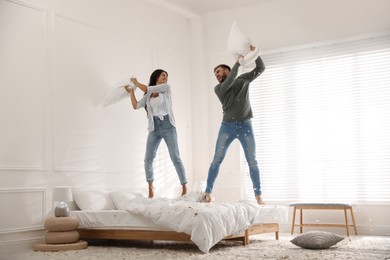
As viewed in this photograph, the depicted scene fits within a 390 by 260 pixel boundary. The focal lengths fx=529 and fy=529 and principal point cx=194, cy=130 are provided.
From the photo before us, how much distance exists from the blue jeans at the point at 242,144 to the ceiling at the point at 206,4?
8.06 ft

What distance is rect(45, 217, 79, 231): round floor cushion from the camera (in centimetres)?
507

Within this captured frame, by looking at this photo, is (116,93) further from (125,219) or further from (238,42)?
(125,219)

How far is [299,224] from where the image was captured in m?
6.96

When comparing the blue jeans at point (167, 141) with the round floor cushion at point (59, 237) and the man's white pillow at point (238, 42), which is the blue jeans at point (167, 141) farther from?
the round floor cushion at point (59, 237)

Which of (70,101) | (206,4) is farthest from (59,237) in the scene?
(206,4)

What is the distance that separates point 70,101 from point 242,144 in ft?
6.60

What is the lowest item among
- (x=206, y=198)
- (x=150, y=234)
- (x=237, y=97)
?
(x=150, y=234)

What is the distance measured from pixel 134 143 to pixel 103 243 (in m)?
1.64

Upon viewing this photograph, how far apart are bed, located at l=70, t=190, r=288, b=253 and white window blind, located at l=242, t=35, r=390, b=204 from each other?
1.56 metres

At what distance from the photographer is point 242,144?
5961 millimetres

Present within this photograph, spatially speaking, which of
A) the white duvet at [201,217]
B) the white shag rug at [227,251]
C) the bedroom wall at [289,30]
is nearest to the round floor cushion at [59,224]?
the white shag rug at [227,251]

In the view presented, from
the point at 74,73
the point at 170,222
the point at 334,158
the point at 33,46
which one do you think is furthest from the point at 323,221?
the point at 33,46

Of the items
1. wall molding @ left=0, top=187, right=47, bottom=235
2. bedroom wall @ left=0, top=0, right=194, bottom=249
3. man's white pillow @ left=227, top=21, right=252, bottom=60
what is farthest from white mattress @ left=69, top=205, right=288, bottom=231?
man's white pillow @ left=227, top=21, right=252, bottom=60

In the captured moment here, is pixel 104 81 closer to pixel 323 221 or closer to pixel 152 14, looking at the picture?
pixel 152 14
